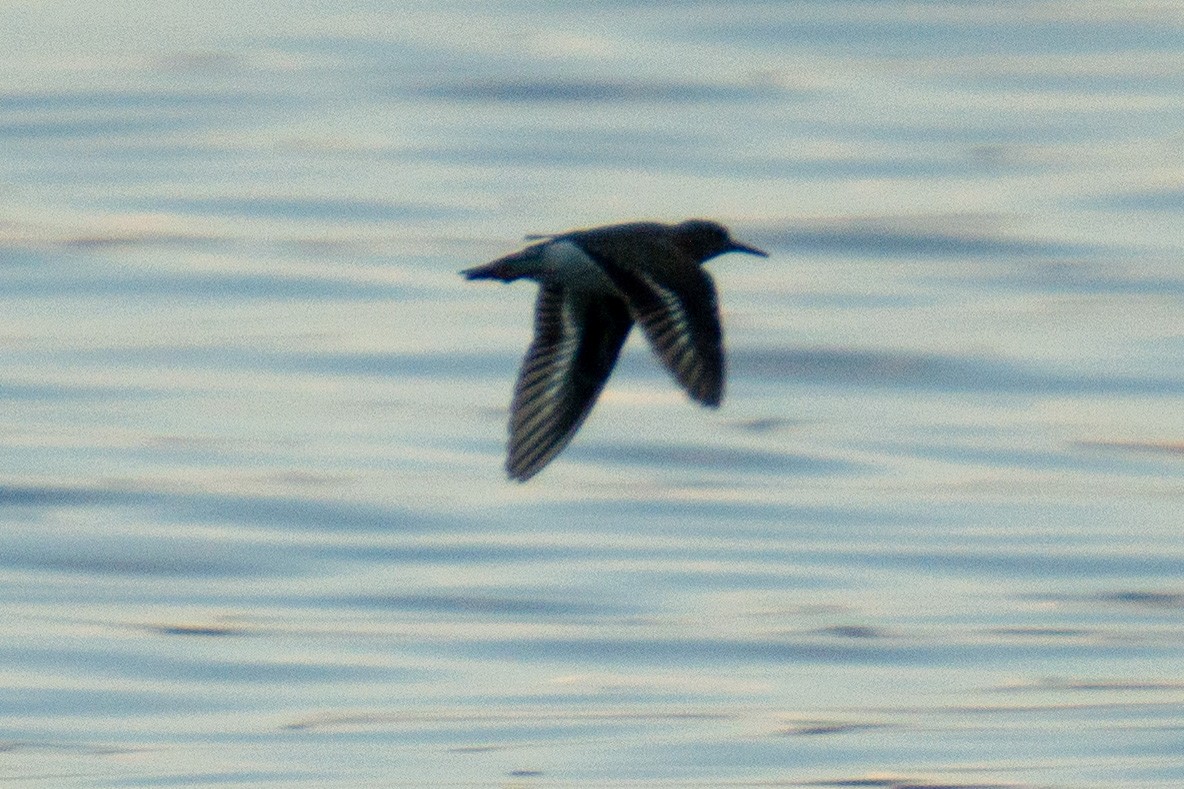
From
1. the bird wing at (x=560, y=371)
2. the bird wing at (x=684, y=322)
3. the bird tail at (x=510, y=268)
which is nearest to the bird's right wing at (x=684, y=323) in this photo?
the bird wing at (x=684, y=322)

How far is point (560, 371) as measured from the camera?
8273 millimetres

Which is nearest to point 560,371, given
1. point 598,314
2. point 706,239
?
point 598,314

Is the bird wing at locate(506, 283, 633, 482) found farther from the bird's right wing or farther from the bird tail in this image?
the bird's right wing

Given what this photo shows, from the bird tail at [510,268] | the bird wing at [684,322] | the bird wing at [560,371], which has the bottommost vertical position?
the bird wing at [560,371]

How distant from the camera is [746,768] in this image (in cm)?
952

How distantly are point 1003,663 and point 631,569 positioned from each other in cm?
171

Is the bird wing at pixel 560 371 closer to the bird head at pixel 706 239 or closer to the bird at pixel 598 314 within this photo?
the bird at pixel 598 314

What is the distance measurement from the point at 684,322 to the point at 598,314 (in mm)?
945

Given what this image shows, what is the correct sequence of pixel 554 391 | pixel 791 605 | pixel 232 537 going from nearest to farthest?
pixel 554 391, pixel 791 605, pixel 232 537

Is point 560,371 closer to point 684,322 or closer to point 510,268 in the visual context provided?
point 510,268

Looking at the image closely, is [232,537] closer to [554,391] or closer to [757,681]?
[757,681]

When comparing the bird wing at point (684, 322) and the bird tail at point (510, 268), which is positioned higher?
the bird tail at point (510, 268)

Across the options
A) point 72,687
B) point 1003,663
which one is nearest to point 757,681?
point 1003,663

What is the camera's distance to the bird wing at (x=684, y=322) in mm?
7289
